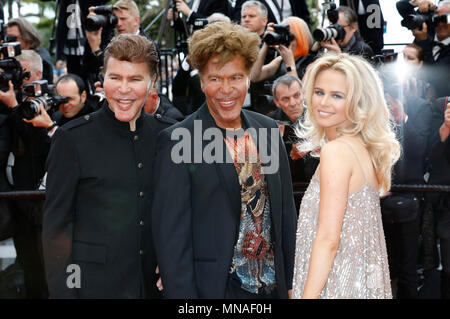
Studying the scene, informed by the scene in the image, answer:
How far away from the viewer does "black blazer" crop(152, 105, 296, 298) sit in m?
2.59

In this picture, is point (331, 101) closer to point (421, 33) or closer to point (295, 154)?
point (295, 154)

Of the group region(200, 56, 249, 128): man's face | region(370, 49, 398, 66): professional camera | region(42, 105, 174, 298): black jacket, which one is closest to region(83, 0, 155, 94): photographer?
region(370, 49, 398, 66): professional camera

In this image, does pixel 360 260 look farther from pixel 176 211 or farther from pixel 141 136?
pixel 141 136

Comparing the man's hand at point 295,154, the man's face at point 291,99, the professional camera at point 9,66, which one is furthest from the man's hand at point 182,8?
the man's hand at point 295,154

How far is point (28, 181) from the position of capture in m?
4.72

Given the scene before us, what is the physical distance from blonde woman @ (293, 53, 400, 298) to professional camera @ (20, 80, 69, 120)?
2513 mm

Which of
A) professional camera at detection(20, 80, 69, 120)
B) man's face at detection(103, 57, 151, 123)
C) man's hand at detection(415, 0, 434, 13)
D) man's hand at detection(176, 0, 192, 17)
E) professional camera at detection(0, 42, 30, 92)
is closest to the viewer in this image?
man's face at detection(103, 57, 151, 123)

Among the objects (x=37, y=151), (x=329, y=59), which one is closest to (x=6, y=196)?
(x=37, y=151)

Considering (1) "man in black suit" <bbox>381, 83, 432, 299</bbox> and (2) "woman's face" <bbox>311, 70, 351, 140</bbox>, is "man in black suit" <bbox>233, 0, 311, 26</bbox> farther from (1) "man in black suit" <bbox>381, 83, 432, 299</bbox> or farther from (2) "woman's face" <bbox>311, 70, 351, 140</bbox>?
(2) "woman's face" <bbox>311, 70, 351, 140</bbox>

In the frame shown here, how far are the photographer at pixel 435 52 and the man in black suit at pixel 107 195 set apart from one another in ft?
Answer: 10.3

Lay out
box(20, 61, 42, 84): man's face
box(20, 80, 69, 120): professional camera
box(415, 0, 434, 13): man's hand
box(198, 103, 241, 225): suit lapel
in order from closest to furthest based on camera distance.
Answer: box(198, 103, 241, 225): suit lapel < box(20, 80, 69, 120): professional camera < box(415, 0, 434, 13): man's hand < box(20, 61, 42, 84): man's face

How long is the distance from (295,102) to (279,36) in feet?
2.32

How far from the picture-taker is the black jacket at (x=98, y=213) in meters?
2.69

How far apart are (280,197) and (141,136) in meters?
0.76
